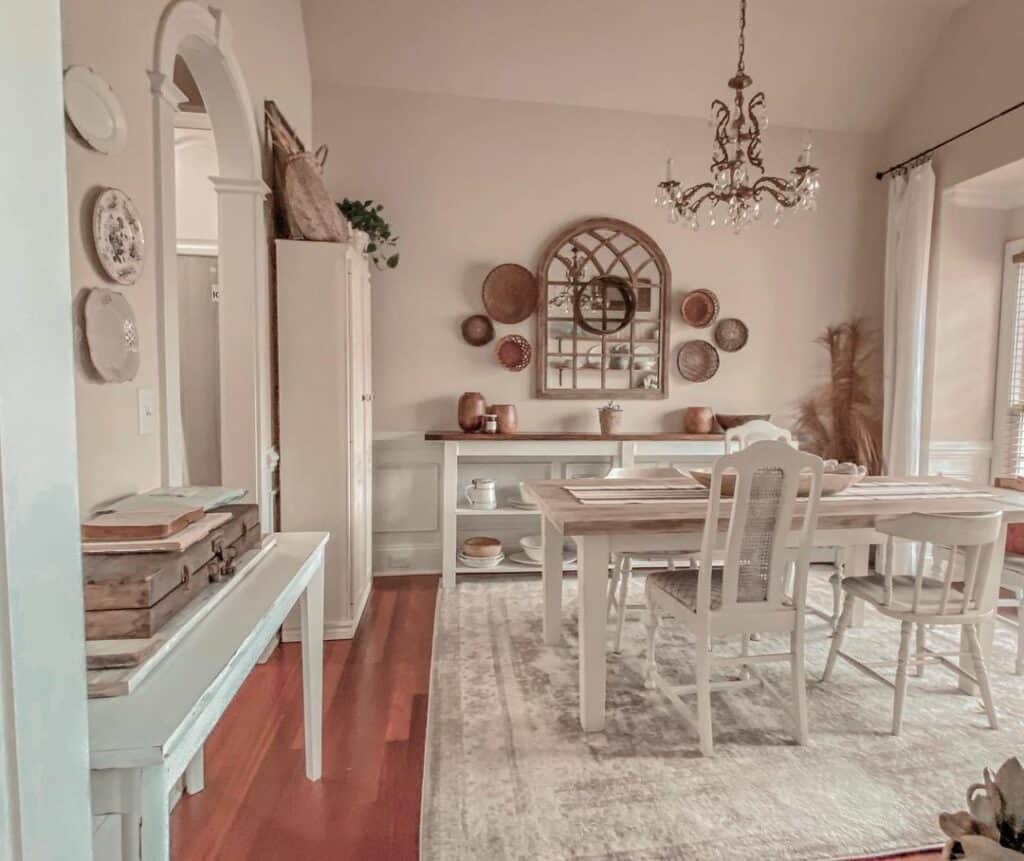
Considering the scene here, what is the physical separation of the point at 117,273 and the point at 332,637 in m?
1.99

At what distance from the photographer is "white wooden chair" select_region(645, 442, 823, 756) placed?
1.98 metres

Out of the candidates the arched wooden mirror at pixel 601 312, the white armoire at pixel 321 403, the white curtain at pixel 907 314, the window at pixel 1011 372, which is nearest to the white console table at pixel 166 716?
the white armoire at pixel 321 403

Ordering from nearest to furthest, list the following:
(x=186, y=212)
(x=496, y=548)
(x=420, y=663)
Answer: (x=420, y=663) → (x=186, y=212) → (x=496, y=548)

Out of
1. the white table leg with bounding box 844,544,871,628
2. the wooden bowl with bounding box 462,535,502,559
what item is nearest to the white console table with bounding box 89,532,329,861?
the wooden bowl with bounding box 462,535,502,559

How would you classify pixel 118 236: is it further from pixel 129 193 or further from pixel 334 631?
pixel 334 631

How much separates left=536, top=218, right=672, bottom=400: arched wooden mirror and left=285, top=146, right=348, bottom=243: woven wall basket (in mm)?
1580

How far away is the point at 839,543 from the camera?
97.0 inches

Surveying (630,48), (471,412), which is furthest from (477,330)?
(630,48)

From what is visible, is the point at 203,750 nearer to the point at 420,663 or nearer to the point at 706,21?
the point at 420,663

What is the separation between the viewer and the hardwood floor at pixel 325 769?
166 cm

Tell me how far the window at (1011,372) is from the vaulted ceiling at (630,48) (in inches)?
56.6

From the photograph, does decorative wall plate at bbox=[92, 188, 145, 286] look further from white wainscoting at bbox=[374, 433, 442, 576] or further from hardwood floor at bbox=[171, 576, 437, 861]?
white wainscoting at bbox=[374, 433, 442, 576]

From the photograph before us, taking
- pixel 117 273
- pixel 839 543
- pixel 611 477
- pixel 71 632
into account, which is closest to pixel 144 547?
pixel 71 632

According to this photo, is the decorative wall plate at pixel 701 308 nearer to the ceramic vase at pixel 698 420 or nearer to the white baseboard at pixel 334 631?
the ceramic vase at pixel 698 420
